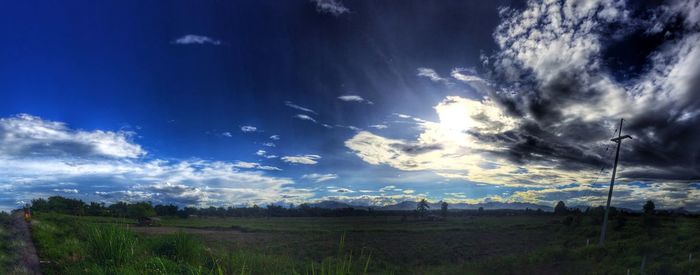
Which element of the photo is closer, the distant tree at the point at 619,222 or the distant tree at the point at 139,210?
the distant tree at the point at 619,222

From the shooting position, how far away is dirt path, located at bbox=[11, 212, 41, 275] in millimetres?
10997

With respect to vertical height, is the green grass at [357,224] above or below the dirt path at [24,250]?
below

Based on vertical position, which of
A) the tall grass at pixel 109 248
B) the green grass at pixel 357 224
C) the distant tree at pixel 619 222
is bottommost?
the green grass at pixel 357 224

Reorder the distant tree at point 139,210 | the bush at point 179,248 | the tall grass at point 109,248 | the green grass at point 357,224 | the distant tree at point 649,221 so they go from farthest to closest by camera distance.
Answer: the green grass at point 357,224
the distant tree at point 139,210
the distant tree at point 649,221
the bush at point 179,248
the tall grass at point 109,248

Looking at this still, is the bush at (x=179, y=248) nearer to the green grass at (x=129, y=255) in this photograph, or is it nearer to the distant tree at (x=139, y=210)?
the green grass at (x=129, y=255)

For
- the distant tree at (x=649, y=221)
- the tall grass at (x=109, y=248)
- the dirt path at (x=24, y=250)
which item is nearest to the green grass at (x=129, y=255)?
the tall grass at (x=109, y=248)

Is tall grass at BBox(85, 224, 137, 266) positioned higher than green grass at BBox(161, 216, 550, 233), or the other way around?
tall grass at BBox(85, 224, 137, 266)

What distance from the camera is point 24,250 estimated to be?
41.5 feet

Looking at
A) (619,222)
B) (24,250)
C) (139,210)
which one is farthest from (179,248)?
(619,222)

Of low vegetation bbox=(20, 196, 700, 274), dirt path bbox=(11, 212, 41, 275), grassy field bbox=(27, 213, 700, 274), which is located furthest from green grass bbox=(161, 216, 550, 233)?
dirt path bbox=(11, 212, 41, 275)

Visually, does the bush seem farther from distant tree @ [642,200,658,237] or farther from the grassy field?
distant tree @ [642,200,658,237]

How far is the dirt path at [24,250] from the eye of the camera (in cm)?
1100

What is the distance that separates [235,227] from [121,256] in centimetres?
9080

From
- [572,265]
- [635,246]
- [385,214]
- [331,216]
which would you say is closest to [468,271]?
[572,265]
